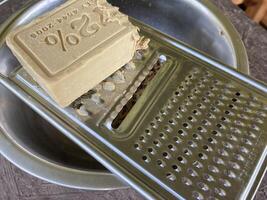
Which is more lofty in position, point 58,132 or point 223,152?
point 223,152

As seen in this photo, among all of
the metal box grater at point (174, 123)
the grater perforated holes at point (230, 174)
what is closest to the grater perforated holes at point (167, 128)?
the metal box grater at point (174, 123)

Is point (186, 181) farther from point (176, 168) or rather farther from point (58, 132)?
point (58, 132)

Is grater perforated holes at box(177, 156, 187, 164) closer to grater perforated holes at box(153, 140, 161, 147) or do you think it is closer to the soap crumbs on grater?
grater perforated holes at box(153, 140, 161, 147)

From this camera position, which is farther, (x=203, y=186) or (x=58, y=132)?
(x=58, y=132)

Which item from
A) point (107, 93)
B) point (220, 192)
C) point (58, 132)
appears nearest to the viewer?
point (220, 192)

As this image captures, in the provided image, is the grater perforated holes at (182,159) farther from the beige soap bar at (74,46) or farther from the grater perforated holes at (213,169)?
the beige soap bar at (74,46)

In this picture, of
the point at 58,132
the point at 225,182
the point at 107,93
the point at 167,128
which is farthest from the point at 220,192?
the point at 58,132
